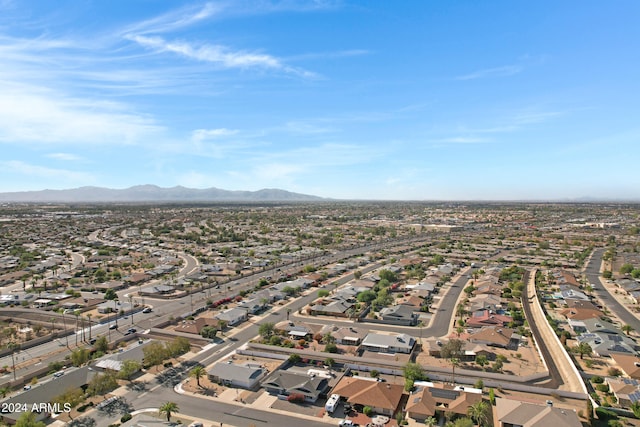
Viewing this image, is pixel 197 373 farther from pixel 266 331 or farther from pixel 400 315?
pixel 400 315

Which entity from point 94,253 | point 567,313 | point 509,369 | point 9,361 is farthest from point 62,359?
point 94,253

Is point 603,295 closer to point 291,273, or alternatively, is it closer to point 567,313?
Answer: point 567,313

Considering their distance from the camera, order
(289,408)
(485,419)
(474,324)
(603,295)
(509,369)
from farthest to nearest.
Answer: (603,295), (474,324), (509,369), (289,408), (485,419)

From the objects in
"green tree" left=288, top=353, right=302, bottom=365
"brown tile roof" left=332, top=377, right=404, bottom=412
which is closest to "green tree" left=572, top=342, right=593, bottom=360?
"brown tile roof" left=332, top=377, right=404, bottom=412

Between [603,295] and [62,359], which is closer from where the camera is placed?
[62,359]

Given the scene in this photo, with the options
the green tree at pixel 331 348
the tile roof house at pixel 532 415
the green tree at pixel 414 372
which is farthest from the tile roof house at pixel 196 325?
the tile roof house at pixel 532 415

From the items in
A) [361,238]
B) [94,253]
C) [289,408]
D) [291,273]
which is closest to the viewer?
[289,408]
